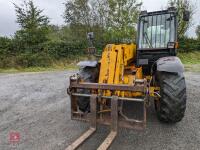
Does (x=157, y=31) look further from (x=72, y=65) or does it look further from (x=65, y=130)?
(x=72, y=65)

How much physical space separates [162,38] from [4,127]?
4.02m

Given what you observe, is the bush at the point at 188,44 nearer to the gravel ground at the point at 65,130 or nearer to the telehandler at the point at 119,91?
the gravel ground at the point at 65,130

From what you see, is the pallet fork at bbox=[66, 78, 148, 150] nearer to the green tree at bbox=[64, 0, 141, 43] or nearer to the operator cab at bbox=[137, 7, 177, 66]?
the operator cab at bbox=[137, 7, 177, 66]

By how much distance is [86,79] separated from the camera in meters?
4.91

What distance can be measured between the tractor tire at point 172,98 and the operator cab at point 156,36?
113 cm

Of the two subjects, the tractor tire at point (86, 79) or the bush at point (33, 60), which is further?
the bush at point (33, 60)

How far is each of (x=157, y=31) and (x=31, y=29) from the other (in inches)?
589

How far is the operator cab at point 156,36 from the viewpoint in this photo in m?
5.56

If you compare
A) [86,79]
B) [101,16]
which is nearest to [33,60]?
[101,16]

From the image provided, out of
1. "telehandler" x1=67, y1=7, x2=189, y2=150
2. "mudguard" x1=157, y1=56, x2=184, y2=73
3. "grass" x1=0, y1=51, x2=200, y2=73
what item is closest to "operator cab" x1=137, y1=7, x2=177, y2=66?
"telehandler" x1=67, y1=7, x2=189, y2=150

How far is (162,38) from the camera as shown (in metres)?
5.66

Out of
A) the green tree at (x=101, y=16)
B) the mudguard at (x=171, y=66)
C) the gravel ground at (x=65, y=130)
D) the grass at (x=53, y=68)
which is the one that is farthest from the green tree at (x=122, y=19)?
the mudguard at (x=171, y=66)

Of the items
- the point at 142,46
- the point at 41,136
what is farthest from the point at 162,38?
the point at 41,136

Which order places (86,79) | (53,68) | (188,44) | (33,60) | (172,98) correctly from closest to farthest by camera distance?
(172,98) → (86,79) → (53,68) → (33,60) → (188,44)
